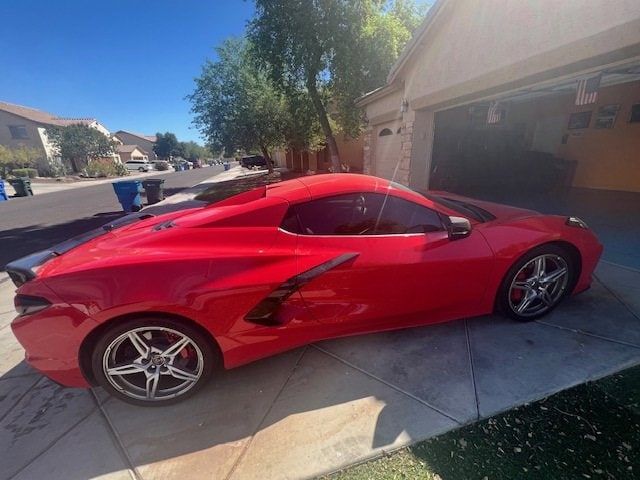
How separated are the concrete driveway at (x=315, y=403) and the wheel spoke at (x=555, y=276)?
38cm

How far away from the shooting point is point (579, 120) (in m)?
9.93

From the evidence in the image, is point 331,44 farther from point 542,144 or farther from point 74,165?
point 74,165

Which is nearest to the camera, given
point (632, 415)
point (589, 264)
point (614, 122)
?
point (632, 415)

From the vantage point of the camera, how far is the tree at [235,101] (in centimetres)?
1764

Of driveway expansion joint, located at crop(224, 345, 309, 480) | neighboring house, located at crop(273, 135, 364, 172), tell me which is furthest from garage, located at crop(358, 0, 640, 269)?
neighboring house, located at crop(273, 135, 364, 172)

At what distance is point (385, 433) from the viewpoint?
180 cm

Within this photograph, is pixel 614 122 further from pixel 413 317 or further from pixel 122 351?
pixel 122 351

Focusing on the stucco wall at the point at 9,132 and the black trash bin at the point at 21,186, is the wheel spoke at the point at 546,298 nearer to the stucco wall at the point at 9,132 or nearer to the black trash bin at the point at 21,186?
the black trash bin at the point at 21,186

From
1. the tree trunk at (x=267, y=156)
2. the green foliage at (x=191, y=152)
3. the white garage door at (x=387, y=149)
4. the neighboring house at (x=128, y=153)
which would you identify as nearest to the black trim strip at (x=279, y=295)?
the white garage door at (x=387, y=149)

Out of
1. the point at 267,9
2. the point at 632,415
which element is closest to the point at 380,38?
the point at 267,9

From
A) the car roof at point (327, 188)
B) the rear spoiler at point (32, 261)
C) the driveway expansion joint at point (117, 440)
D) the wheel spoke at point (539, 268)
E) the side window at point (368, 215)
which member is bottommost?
the driveway expansion joint at point (117, 440)

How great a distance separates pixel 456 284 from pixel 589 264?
151 cm

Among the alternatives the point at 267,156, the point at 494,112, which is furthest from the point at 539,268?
the point at 267,156

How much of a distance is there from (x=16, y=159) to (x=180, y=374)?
37.4m
